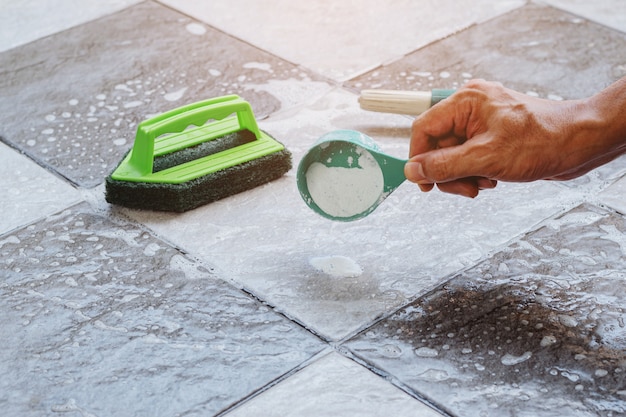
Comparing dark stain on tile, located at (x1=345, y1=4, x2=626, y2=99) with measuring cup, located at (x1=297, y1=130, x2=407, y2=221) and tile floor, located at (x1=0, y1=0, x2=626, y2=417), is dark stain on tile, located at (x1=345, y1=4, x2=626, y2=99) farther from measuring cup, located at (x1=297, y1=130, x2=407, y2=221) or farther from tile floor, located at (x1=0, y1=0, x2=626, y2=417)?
measuring cup, located at (x1=297, y1=130, x2=407, y2=221)

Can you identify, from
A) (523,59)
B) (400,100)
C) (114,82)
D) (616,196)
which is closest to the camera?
(616,196)

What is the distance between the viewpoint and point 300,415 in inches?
55.2

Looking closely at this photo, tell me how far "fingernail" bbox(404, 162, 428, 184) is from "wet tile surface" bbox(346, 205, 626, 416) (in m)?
0.23

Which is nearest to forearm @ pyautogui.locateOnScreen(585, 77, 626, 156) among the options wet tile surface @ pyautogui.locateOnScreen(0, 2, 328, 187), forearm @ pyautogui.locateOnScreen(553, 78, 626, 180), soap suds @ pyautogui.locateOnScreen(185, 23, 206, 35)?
forearm @ pyautogui.locateOnScreen(553, 78, 626, 180)

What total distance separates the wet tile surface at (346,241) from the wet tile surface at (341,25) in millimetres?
538

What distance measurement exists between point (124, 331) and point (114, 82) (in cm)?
96

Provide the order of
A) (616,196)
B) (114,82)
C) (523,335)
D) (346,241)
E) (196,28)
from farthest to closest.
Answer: (196,28), (114,82), (616,196), (346,241), (523,335)

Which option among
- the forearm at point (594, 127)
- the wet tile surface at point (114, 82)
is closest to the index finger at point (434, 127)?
the forearm at point (594, 127)

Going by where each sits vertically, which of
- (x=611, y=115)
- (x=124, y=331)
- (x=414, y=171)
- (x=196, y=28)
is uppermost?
(x=611, y=115)

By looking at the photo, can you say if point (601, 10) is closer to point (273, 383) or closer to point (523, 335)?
point (523, 335)

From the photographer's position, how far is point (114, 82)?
233 centimetres

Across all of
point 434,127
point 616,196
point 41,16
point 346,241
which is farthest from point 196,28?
point 616,196

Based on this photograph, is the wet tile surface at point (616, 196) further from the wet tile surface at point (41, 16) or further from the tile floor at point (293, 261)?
the wet tile surface at point (41, 16)

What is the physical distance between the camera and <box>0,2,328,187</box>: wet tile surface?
210 centimetres
